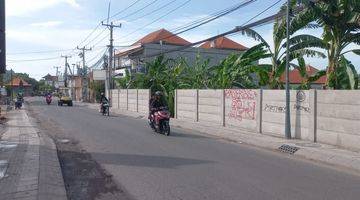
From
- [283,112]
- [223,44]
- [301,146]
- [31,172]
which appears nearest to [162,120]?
[283,112]

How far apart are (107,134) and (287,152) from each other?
777 centimetres

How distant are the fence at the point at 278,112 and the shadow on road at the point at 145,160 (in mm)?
5203

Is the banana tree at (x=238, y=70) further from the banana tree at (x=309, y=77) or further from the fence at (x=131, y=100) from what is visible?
the fence at (x=131, y=100)

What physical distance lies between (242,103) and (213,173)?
1220cm

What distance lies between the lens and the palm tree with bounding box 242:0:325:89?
22.0 metres

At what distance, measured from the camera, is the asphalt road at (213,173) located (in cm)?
903

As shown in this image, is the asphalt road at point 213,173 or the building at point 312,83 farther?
the building at point 312,83

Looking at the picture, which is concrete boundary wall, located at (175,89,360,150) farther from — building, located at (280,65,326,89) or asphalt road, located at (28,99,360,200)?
building, located at (280,65,326,89)

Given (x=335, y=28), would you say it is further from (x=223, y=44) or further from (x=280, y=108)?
(x=223, y=44)

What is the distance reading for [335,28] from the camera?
66.2 ft

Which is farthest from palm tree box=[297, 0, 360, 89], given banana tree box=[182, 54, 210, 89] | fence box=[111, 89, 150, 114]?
fence box=[111, 89, 150, 114]

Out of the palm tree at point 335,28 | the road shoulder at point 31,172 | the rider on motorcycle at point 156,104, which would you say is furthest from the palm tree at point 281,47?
the road shoulder at point 31,172

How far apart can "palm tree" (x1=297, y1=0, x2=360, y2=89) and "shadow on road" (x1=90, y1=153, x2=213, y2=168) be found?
8.79 m

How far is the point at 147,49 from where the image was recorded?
201 ft
